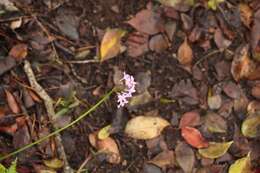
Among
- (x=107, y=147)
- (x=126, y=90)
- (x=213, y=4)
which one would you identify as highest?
(x=213, y=4)

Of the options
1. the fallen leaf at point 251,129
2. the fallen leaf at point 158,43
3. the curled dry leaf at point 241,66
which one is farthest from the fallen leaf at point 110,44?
the fallen leaf at point 251,129

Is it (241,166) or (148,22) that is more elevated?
(148,22)

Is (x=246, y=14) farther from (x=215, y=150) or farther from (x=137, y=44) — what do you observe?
(x=215, y=150)

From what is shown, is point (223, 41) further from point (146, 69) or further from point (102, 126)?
point (102, 126)

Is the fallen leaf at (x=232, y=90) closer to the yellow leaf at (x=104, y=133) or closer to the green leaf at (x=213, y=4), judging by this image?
the green leaf at (x=213, y=4)

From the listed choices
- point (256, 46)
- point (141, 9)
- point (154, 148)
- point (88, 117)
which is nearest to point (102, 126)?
point (88, 117)

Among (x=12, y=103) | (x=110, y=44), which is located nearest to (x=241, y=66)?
(x=110, y=44)
